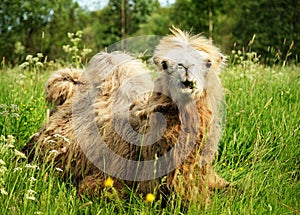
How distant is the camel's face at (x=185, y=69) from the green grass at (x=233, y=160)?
1.77 feet

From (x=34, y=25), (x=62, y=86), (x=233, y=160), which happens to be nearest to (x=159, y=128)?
(x=233, y=160)

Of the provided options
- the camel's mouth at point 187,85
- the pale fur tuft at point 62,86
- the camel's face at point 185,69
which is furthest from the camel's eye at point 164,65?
the pale fur tuft at point 62,86

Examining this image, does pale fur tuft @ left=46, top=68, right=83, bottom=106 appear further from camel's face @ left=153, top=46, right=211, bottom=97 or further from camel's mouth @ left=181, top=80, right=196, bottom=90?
camel's mouth @ left=181, top=80, right=196, bottom=90

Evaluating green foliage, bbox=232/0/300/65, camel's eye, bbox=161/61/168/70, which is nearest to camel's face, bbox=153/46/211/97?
camel's eye, bbox=161/61/168/70

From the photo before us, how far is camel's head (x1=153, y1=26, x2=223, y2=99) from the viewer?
9.10ft

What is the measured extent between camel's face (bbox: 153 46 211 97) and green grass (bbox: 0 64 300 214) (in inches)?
21.3

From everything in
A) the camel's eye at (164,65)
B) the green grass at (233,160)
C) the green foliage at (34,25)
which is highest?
the camel's eye at (164,65)

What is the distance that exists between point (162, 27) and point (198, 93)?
30634 mm

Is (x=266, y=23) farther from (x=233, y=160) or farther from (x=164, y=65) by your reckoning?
(x=164, y=65)

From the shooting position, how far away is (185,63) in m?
2.78

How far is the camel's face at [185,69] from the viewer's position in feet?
9.07

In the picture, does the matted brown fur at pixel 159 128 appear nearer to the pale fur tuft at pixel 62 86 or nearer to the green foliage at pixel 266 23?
the pale fur tuft at pixel 62 86

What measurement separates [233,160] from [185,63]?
5.95 ft

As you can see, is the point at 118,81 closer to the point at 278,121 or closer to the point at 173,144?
the point at 173,144
